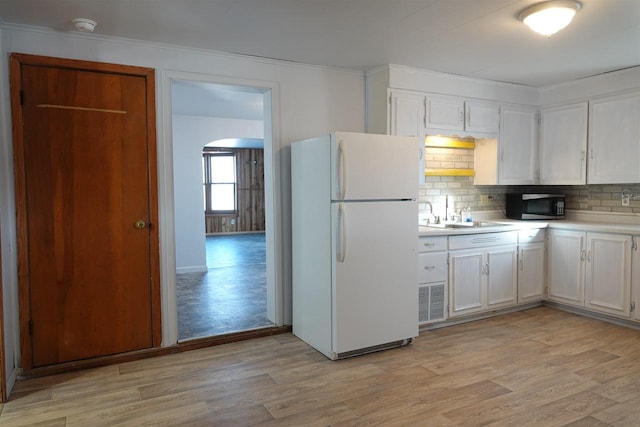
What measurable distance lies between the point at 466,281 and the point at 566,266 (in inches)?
45.5

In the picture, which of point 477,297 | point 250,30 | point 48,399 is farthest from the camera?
point 477,297

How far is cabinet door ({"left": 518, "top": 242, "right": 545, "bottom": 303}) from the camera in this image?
4.46m

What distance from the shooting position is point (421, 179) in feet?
13.9

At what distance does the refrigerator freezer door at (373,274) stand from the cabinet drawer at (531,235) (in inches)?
59.0

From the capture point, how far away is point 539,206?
4848 mm

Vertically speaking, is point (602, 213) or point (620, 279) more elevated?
point (602, 213)

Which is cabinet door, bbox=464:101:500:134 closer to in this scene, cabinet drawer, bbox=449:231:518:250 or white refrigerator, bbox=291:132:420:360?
cabinet drawer, bbox=449:231:518:250

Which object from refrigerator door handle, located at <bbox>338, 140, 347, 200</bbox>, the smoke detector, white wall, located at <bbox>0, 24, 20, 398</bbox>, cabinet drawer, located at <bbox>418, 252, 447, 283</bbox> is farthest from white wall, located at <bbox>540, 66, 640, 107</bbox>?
white wall, located at <bbox>0, 24, 20, 398</bbox>

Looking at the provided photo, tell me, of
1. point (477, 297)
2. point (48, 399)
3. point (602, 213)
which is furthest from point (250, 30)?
point (602, 213)

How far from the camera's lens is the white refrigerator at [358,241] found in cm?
323

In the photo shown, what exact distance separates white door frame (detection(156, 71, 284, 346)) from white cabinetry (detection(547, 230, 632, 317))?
2773 mm

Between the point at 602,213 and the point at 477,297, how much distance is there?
177cm

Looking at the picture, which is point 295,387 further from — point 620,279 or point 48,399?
point 620,279

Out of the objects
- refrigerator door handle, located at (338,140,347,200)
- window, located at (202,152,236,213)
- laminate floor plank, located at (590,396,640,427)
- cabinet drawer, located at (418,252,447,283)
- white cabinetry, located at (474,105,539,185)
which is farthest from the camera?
window, located at (202,152,236,213)
